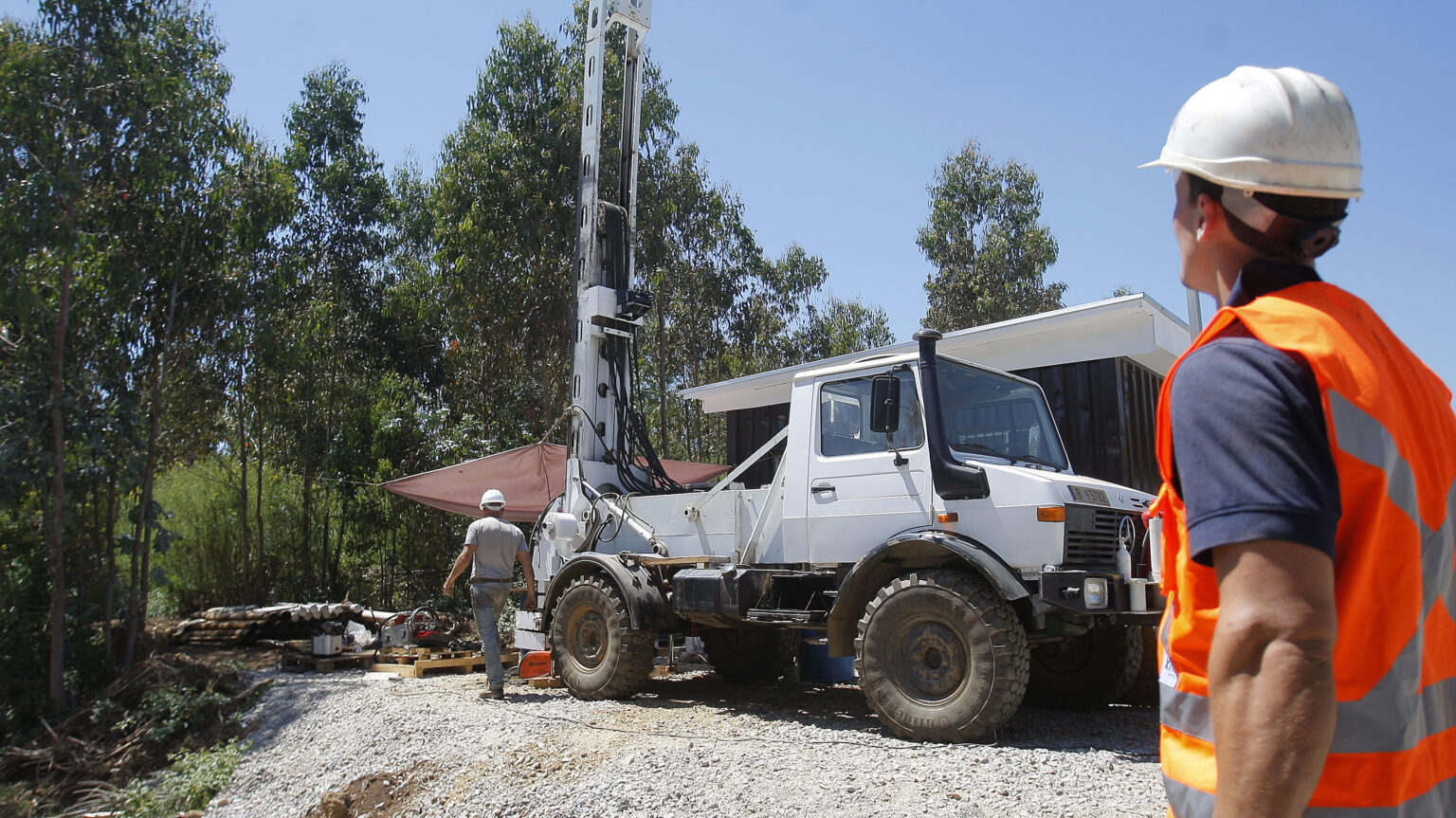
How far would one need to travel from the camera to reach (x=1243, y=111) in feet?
4.58

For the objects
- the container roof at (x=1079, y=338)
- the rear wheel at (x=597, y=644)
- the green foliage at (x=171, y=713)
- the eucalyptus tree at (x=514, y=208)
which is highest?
the eucalyptus tree at (x=514, y=208)

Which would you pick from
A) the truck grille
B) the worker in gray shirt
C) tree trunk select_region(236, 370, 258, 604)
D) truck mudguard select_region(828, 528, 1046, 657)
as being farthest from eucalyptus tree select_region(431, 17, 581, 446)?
the truck grille

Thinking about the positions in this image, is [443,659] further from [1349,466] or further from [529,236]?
[1349,466]

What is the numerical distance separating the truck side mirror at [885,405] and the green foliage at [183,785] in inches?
235

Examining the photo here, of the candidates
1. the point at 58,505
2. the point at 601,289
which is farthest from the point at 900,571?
the point at 58,505

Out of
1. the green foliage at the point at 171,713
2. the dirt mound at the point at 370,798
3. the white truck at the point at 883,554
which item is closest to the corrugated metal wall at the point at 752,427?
the white truck at the point at 883,554

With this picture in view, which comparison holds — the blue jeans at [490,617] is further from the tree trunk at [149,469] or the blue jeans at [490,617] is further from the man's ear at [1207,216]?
the man's ear at [1207,216]

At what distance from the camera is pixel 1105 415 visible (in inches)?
403

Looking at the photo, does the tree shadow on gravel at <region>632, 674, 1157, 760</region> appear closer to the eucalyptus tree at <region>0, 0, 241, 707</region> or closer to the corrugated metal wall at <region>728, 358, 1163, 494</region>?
the corrugated metal wall at <region>728, 358, 1163, 494</region>

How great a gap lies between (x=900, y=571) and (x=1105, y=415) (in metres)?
→ 4.61

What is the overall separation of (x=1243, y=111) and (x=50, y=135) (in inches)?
464

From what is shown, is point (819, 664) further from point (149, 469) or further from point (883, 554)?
point (149, 469)

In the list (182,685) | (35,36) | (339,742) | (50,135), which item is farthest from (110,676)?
(35,36)

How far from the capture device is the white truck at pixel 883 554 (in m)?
6.14
